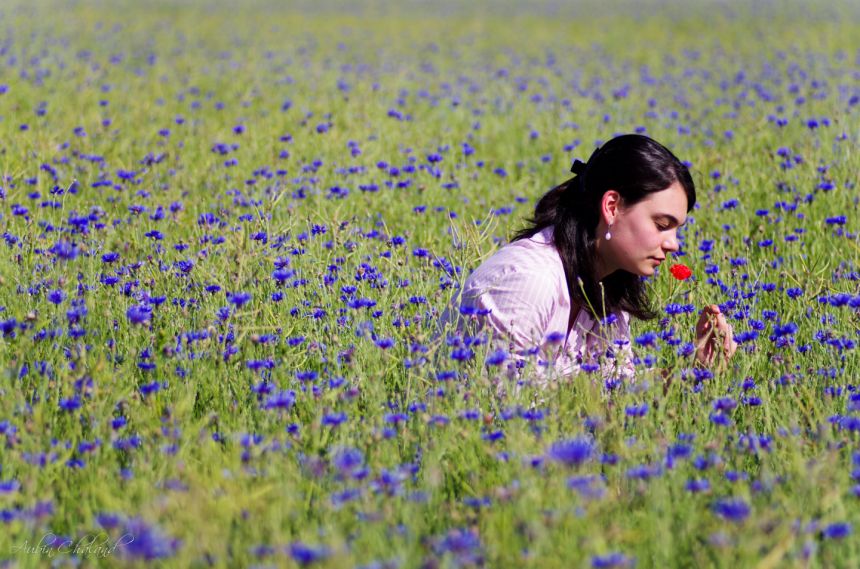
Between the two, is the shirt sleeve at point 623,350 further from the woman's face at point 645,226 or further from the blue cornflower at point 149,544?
the blue cornflower at point 149,544

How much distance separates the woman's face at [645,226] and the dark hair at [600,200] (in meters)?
0.03

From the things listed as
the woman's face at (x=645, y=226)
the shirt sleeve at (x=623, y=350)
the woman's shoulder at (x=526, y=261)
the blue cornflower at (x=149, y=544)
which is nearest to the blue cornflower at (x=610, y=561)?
the blue cornflower at (x=149, y=544)

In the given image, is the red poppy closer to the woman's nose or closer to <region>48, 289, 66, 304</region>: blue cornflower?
the woman's nose

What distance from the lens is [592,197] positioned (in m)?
3.48

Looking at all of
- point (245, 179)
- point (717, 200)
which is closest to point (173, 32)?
point (245, 179)

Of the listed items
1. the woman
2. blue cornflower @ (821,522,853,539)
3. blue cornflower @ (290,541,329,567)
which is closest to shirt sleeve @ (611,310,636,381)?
the woman

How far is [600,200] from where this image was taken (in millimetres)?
3441

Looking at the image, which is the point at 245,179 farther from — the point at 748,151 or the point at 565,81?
the point at 565,81

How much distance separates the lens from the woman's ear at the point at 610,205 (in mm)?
3373

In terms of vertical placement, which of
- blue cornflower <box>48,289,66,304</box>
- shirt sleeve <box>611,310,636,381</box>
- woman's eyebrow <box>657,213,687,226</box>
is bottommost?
shirt sleeve <box>611,310,636,381</box>

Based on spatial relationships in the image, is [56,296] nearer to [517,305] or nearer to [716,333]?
[517,305]

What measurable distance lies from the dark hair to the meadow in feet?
0.66

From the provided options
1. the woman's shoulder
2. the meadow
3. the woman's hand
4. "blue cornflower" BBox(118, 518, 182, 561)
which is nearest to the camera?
"blue cornflower" BBox(118, 518, 182, 561)

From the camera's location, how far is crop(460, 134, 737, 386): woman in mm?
3254
